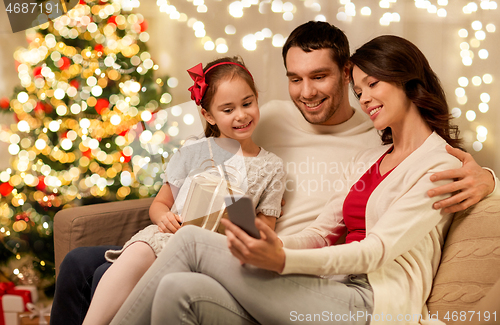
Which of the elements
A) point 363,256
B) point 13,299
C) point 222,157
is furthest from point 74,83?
point 363,256

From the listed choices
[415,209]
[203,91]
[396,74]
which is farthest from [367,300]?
[203,91]

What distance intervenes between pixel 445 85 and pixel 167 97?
1.47m

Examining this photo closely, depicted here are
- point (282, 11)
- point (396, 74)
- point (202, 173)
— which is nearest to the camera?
point (396, 74)

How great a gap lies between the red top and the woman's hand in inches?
23.6

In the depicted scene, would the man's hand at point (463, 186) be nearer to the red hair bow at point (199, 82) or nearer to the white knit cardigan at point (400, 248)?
the white knit cardigan at point (400, 248)

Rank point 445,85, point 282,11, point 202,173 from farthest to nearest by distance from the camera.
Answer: point 282,11, point 445,85, point 202,173

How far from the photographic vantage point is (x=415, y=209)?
0.99m

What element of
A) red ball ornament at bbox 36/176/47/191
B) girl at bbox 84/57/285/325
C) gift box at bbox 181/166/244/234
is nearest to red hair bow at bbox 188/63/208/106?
girl at bbox 84/57/285/325

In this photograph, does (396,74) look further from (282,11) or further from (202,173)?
(282,11)

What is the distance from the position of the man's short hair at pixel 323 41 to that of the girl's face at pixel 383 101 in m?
0.32

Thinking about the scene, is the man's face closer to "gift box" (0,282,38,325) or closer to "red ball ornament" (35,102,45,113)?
"red ball ornament" (35,102,45,113)

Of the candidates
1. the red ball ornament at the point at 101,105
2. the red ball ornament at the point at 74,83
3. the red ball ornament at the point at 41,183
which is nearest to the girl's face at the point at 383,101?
the red ball ornament at the point at 101,105

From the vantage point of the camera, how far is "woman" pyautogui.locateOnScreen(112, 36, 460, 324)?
91 centimetres

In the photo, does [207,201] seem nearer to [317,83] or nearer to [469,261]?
[317,83]
